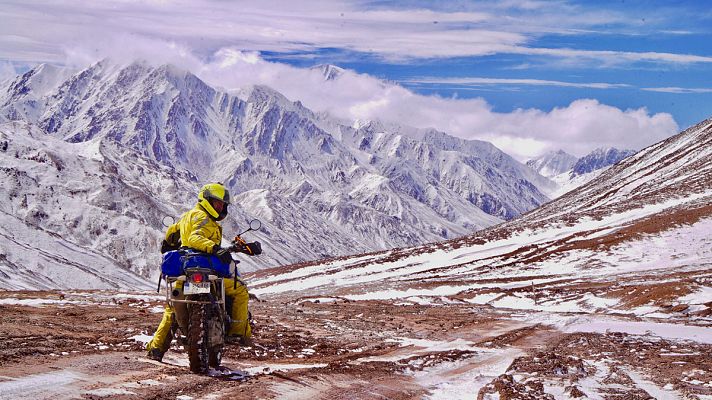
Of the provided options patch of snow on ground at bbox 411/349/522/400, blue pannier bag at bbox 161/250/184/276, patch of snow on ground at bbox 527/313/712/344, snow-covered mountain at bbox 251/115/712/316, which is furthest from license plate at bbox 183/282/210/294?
snow-covered mountain at bbox 251/115/712/316

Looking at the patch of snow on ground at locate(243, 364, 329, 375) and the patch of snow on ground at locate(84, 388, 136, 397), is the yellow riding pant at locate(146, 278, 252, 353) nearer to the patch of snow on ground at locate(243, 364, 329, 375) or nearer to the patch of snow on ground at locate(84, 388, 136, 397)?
the patch of snow on ground at locate(243, 364, 329, 375)

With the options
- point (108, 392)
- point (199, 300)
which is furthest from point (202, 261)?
point (108, 392)

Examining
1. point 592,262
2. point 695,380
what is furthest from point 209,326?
point 592,262

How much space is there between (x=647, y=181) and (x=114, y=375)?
116108 millimetres

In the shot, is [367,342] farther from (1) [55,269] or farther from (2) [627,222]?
(1) [55,269]

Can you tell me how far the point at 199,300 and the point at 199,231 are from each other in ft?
3.75

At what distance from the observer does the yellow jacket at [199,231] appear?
11.4 metres

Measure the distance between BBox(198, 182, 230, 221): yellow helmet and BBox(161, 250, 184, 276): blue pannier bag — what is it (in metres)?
0.85

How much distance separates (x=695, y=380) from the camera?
13.0m

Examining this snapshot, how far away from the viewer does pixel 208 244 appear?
1135 centimetres

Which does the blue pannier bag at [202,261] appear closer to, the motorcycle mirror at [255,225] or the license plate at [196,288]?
the license plate at [196,288]

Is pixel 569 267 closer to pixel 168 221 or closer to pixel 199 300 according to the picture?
pixel 168 221

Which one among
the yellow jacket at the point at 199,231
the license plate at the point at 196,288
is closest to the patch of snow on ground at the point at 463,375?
the license plate at the point at 196,288

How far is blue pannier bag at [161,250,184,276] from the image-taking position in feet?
37.9
